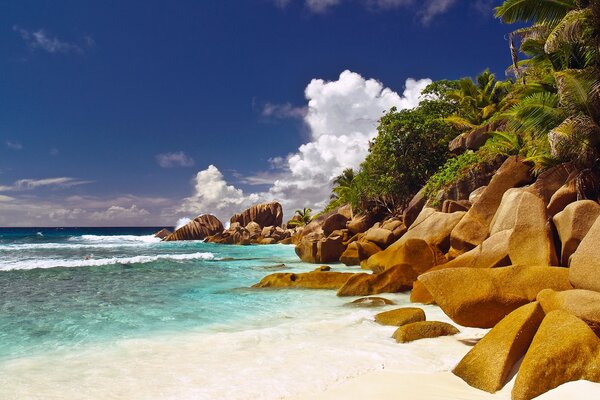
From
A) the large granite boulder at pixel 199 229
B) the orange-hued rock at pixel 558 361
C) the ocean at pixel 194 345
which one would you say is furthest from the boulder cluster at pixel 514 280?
the large granite boulder at pixel 199 229

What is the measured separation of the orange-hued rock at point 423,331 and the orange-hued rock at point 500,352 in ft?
5.12

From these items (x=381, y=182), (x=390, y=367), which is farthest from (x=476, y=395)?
(x=381, y=182)

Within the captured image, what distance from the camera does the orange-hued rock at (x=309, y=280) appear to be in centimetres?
1236

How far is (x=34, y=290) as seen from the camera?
542 inches

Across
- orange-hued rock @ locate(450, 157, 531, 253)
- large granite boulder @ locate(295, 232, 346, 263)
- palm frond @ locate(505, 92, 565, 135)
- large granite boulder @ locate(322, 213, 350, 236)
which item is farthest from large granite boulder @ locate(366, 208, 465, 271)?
large granite boulder @ locate(322, 213, 350, 236)

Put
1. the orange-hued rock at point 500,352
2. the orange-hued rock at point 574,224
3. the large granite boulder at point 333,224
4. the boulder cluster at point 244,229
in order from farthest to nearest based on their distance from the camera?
the boulder cluster at point 244,229
the large granite boulder at point 333,224
the orange-hued rock at point 574,224
the orange-hued rock at point 500,352

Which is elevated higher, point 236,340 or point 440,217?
point 440,217

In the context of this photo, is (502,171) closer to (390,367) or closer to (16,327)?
(390,367)

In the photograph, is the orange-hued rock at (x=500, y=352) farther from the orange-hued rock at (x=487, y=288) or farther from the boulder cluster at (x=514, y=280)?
the orange-hued rock at (x=487, y=288)

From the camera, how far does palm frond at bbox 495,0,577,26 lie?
12.5 meters

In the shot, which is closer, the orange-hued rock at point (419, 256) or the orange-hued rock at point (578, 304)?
the orange-hued rock at point (578, 304)

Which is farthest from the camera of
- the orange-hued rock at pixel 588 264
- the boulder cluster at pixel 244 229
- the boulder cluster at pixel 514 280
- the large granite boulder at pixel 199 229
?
the large granite boulder at pixel 199 229

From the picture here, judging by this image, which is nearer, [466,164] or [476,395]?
[476,395]

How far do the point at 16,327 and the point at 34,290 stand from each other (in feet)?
19.3
